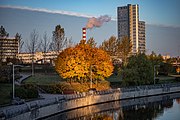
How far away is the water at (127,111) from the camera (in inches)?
1665

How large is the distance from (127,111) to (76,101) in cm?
719

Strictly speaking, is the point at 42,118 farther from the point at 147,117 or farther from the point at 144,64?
the point at 144,64

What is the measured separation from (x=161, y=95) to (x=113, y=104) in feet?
62.6

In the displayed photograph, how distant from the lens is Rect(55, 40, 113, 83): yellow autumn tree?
61406mm

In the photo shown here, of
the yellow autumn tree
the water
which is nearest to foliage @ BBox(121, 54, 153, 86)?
the yellow autumn tree

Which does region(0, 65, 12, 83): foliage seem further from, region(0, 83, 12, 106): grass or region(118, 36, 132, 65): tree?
region(118, 36, 132, 65): tree

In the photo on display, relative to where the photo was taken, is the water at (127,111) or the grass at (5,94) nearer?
the grass at (5,94)

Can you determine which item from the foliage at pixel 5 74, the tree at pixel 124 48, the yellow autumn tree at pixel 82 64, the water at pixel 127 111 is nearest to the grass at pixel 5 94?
the foliage at pixel 5 74

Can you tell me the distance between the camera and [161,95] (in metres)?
70.1

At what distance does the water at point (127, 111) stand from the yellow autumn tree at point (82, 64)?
8.46 m

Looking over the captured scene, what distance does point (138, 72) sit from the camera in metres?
68.6

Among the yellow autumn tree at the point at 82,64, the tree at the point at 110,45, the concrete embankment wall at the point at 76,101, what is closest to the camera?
the concrete embankment wall at the point at 76,101

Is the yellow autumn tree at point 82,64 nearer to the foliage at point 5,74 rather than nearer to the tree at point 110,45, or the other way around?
the foliage at point 5,74

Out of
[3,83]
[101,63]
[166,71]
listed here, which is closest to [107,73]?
[101,63]
